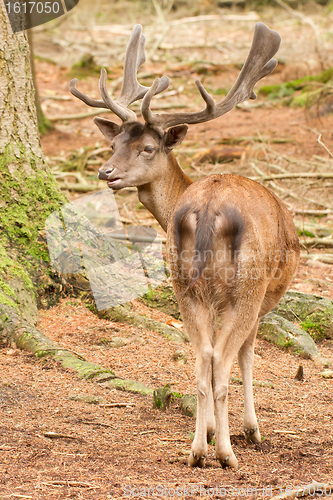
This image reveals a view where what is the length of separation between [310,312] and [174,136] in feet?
10.4

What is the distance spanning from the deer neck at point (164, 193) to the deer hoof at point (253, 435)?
214 centimetres

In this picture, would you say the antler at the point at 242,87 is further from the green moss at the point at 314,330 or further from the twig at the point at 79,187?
the twig at the point at 79,187

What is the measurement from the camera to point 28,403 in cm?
439

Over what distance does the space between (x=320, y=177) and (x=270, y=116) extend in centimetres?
741

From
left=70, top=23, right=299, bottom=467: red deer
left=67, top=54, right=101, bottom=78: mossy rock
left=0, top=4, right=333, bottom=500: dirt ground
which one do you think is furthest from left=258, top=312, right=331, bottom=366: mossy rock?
left=67, top=54, right=101, bottom=78: mossy rock

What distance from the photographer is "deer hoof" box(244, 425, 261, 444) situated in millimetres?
4258

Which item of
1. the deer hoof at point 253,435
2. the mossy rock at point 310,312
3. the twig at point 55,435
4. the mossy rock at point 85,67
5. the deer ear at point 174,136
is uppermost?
the deer ear at point 174,136

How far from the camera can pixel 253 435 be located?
4262 millimetres

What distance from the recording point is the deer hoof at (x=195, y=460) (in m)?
3.68

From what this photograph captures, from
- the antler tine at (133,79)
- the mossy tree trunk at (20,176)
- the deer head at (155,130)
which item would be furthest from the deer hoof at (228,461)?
the antler tine at (133,79)

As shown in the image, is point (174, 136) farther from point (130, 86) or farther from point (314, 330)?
point (314, 330)

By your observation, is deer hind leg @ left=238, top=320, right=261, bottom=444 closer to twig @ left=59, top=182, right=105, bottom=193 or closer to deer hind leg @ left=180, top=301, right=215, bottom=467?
deer hind leg @ left=180, top=301, right=215, bottom=467

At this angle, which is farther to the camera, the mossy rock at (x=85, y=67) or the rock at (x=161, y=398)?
the mossy rock at (x=85, y=67)

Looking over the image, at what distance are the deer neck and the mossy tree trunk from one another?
1.52m
